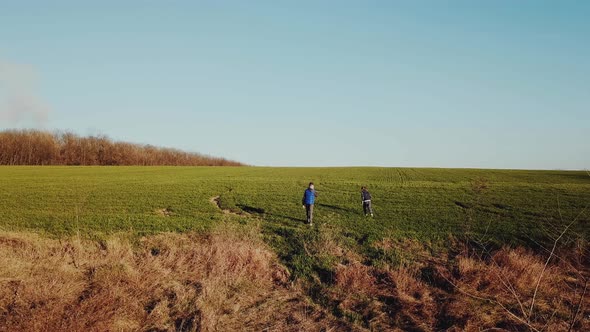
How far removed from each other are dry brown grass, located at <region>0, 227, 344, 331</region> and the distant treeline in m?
Answer: 103

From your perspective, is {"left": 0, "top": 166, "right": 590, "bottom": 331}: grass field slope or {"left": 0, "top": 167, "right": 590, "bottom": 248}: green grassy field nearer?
{"left": 0, "top": 166, "right": 590, "bottom": 331}: grass field slope

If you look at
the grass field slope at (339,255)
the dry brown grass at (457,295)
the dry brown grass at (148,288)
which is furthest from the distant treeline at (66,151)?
the dry brown grass at (457,295)

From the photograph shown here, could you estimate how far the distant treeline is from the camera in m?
109

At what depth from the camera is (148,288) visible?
16.7 meters

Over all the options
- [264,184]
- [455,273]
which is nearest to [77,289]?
[455,273]

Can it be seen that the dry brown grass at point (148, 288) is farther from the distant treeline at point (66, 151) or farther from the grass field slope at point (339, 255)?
the distant treeline at point (66, 151)

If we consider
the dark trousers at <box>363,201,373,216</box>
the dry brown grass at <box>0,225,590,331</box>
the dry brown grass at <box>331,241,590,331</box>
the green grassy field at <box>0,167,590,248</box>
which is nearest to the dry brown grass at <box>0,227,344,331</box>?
the dry brown grass at <box>0,225,590,331</box>

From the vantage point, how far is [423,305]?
16328 millimetres

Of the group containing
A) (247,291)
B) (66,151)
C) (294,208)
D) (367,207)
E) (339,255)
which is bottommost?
(247,291)

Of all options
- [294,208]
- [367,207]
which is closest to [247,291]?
[294,208]

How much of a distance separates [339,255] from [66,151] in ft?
Result: 380

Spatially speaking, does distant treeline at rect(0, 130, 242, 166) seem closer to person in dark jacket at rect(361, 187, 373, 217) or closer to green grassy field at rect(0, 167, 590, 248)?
green grassy field at rect(0, 167, 590, 248)

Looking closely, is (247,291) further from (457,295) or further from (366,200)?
(366,200)

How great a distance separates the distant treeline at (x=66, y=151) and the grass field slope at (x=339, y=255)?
84627 mm
